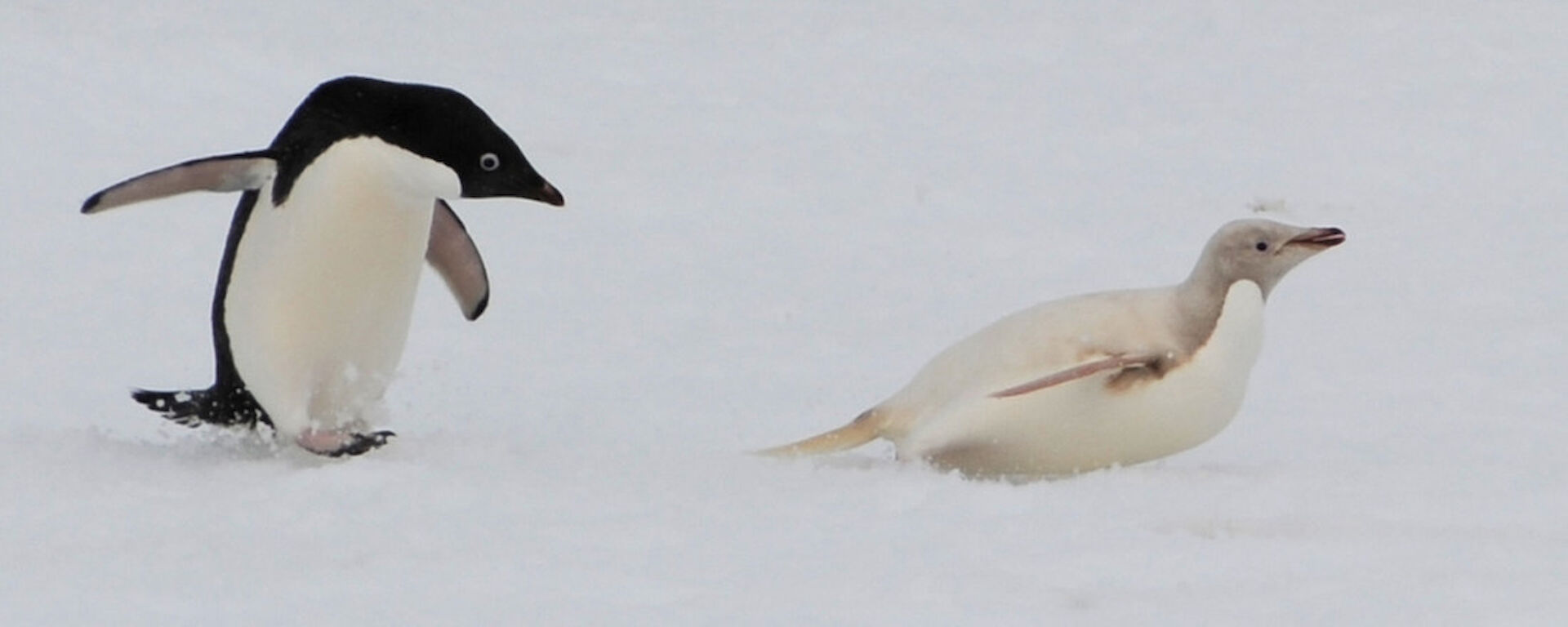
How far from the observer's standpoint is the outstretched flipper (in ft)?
13.7

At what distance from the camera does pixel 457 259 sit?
4898 millimetres

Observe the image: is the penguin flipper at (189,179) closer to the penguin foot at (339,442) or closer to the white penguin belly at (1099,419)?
the penguin foot at (339,442)

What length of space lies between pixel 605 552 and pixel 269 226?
3.92ft

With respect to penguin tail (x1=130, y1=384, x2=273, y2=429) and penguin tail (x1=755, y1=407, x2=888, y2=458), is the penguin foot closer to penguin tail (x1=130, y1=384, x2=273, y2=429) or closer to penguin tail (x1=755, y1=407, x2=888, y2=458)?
penguin tail (x1=130, y1=384, x2=273, y2=429)

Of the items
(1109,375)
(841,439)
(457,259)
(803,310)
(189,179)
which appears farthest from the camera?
(803,310)

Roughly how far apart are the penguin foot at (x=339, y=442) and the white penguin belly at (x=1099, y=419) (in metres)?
0.88

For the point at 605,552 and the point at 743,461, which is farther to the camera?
the point at 743,461

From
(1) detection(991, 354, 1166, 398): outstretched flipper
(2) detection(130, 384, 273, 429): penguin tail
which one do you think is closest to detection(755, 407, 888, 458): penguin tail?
(1) detection(991, 354, 1166, 398): outstretched flipper

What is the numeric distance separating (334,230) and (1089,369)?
1.25 meters

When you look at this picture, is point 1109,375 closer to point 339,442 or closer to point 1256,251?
point 1256,251

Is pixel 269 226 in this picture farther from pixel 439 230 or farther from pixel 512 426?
pixel 512 426

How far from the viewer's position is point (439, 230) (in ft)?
16.0

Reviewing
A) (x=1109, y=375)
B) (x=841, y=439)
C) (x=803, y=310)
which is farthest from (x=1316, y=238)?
(x=803, y=310)

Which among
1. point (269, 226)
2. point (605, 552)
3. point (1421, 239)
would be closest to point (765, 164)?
point (1421, 239)
